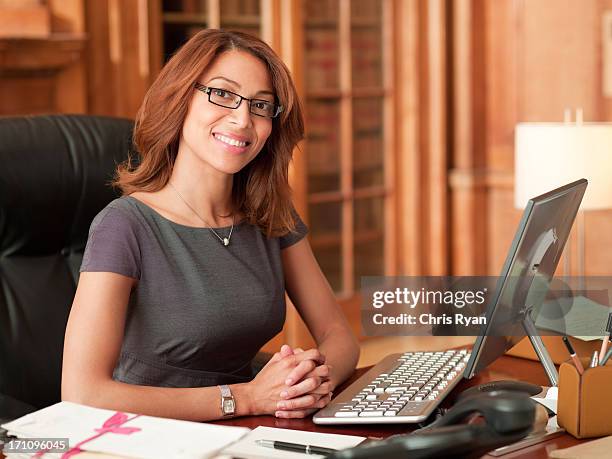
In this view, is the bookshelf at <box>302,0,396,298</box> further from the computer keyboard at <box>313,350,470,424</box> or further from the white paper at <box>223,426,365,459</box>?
the white paper at <box>223,426,365,459</box>

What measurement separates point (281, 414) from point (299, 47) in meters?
2.90

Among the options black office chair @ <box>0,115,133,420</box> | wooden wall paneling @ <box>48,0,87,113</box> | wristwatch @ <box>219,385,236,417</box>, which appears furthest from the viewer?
wooden wall paneling @ <box>48,0,87,113</box>

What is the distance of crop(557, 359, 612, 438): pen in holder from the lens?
133 cm

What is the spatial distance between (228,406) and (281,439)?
0.23 meters

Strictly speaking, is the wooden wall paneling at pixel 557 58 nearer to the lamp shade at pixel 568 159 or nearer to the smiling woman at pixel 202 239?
the lamp shade at pixel 568 159

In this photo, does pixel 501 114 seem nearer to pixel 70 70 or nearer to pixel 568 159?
pixel 568 159

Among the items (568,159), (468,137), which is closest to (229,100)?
(568,159)

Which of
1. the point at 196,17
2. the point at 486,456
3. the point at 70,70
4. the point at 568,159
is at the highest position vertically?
the point at 196,17

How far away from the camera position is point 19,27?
3.15 metres

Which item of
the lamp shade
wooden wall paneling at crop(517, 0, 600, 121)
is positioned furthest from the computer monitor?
wooden wall paneling at crop(517, 0, 600, 121)

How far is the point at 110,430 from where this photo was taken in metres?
1.21

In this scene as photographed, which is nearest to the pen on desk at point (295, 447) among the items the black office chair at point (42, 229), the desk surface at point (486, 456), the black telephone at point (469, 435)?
the desk surface at point (486, 456)

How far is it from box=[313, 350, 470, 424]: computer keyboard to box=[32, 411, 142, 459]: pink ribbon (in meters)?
0.32

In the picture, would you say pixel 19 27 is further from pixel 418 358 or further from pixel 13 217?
pixel 418 358
